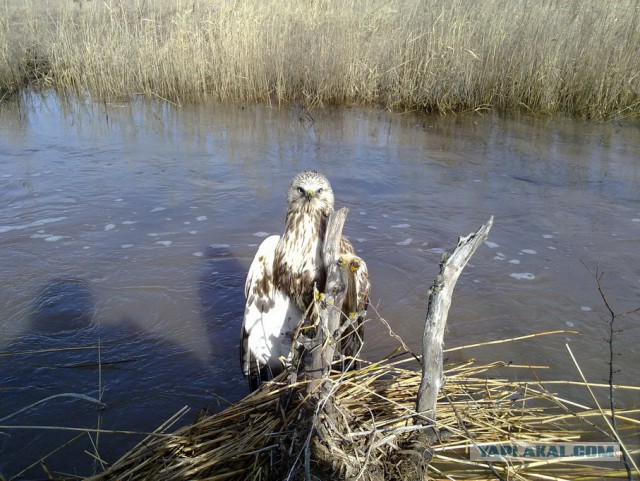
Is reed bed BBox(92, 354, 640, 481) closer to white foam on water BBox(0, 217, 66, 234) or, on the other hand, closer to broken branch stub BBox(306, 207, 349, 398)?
broken branch stub BBox(306, 207, 349, 398)

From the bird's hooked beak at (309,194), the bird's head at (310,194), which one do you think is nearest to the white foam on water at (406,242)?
the bird's head at (310,194)

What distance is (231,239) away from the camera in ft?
16.7

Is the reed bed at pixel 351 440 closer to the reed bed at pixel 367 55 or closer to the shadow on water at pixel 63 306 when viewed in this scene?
the shadow on water at pixel 63 306

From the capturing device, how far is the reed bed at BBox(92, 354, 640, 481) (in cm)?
194

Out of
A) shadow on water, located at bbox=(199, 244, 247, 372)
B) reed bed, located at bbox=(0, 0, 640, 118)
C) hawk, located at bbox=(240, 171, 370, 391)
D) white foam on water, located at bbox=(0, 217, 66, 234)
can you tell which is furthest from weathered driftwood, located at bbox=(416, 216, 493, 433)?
reed bed, located at bbox=(0, 0, 640, 118)

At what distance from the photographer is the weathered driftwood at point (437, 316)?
A: 181 centimetres

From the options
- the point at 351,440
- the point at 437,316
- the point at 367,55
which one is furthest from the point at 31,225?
the point at 367,55

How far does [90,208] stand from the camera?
5.55 m

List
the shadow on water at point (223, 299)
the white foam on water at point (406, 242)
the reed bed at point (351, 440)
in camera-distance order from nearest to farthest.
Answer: the reed bed at point (351, 440) → the shadow on water at point (223, 299) → the white foam on water at point (406, 242)

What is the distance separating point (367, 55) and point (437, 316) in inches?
289

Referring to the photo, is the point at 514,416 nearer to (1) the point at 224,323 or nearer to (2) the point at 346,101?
(1) the point at 224,323

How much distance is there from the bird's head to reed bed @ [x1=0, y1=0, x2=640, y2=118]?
562 centimetres

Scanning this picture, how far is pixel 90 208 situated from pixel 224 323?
8.29 feet

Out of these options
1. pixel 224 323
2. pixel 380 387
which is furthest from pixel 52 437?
pixel 380 387
